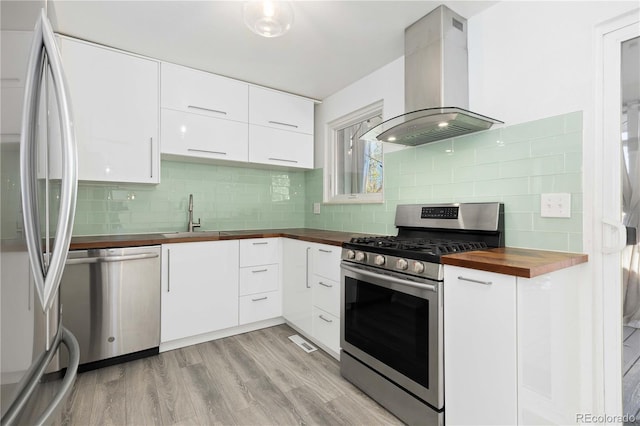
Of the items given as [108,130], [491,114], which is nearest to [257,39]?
[108,130]

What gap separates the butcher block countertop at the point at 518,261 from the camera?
3.79 feet

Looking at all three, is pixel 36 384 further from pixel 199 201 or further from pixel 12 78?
pixel 199 201

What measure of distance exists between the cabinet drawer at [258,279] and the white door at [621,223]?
2.25 meters

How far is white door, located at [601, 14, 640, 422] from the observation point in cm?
137

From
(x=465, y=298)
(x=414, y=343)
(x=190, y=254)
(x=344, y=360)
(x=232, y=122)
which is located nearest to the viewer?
(x=465, y=298)

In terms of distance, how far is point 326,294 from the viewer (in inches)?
89.9

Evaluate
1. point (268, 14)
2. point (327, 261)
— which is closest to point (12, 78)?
point (268, 14)

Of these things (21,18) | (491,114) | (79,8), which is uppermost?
(79,8)

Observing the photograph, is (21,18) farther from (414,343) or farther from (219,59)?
(219,59)

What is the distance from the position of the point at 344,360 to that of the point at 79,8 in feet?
9.10

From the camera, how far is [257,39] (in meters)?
2.22

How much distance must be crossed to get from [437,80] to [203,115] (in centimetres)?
193

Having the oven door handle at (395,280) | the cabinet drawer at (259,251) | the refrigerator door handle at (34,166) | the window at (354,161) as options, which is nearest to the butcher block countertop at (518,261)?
the oven door handle at (395,280)

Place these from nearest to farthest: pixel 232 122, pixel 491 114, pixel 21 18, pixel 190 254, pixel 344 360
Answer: pixel 21 18, pixel 491 114, pixel 344 360, pixel 190 254, pixel 232 122
